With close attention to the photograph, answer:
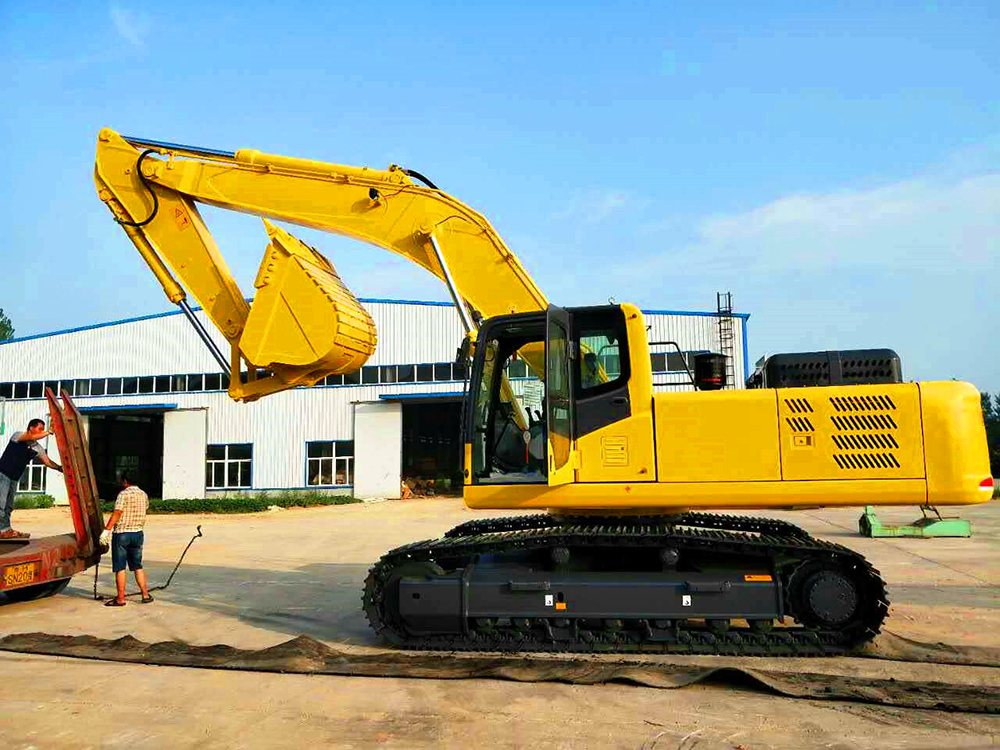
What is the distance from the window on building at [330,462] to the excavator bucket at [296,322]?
2720 centimetres

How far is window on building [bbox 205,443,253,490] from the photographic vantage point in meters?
34.6

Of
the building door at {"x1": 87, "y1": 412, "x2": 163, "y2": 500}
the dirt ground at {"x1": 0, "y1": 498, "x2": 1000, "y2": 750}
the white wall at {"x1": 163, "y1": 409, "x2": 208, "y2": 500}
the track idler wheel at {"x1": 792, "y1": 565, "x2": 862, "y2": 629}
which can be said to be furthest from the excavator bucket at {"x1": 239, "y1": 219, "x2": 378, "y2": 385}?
the building door at {"x1": 87, "y1": 412, "x2": 163, "y2": 500}

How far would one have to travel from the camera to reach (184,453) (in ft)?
114

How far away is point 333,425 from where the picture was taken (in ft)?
113

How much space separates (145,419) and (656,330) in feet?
97.7

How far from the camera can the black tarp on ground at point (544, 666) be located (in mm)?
5395

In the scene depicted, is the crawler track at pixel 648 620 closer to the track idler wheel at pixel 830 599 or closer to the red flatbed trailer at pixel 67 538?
the track idler wheel at pixel 830 599

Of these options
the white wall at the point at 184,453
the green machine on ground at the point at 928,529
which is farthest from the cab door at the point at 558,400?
the white wall at the point at 184,453

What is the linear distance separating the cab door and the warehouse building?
26.1 metres

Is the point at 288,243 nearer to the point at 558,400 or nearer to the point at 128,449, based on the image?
the point at 558,400

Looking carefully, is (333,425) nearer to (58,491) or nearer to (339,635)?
(58,491)

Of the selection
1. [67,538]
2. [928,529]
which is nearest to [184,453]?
[67,538]

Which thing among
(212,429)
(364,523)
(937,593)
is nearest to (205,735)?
(937,593)

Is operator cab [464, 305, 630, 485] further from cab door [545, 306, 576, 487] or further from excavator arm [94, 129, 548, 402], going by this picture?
excavator arm [94, 129, 548, 402]
